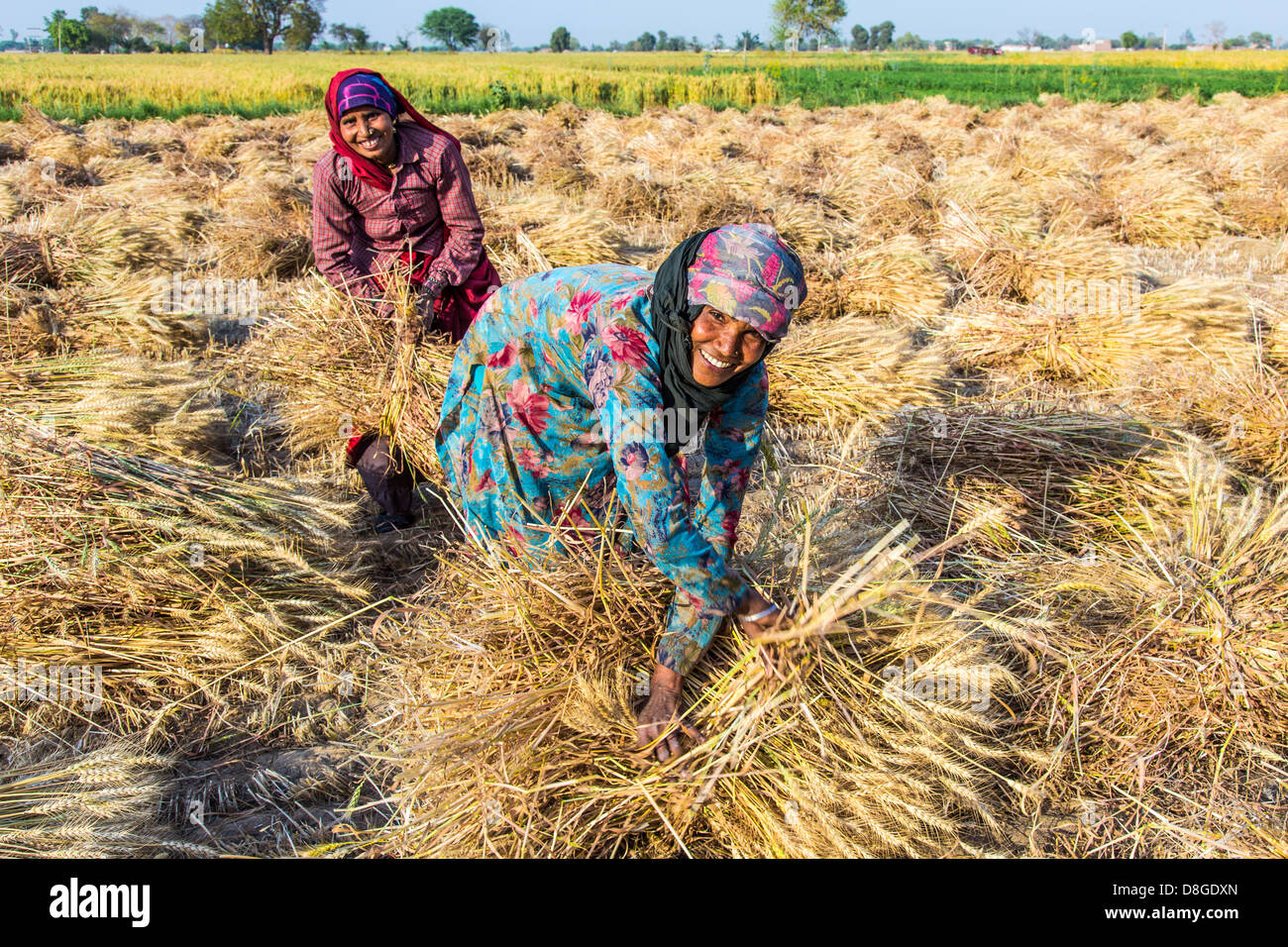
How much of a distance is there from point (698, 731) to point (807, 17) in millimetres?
58849

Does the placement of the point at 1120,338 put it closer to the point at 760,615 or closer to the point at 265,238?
the point at 760,615

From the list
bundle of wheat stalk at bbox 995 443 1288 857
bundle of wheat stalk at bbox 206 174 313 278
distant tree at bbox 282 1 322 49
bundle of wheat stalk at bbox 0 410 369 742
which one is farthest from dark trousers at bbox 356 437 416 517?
distant tree at bbox 282 1 322 49

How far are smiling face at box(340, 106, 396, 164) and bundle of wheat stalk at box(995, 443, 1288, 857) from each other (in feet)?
7.91

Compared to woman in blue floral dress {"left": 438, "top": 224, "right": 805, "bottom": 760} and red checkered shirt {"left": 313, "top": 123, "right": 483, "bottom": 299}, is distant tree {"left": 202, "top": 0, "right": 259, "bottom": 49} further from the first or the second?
woman in blue floral dress {"left": 438, "top": 224, "right": 805, "bottom": 760}

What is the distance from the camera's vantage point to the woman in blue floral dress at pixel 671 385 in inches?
53.2

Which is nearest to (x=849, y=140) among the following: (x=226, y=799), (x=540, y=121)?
(x=540, y=121)

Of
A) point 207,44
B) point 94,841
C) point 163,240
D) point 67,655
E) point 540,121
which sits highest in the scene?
point 207,44

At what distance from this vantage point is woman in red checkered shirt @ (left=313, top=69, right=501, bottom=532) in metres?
2.60

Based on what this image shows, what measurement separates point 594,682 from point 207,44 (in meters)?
64.1

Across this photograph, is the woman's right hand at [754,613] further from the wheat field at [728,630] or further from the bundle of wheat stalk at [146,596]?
the bundle of wheat stalk at [146,596]

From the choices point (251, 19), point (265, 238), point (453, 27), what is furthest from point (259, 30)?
point (265, 238)
